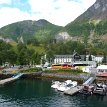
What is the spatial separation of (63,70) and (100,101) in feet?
217

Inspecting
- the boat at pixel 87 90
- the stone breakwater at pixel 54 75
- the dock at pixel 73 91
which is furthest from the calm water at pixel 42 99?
the stone breakwater at pixel 54 75

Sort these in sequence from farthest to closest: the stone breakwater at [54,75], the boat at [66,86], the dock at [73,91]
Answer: the stone breakwater at [54,75], the boat at [66,86], the dock at [73,91]

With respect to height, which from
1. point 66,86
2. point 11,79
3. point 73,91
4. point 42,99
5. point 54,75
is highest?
point 54,75

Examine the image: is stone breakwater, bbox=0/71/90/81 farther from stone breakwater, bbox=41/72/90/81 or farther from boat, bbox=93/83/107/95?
boat, bbox=93/83/107/95

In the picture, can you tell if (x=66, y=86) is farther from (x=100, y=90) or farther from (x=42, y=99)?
(x=42, y=99)

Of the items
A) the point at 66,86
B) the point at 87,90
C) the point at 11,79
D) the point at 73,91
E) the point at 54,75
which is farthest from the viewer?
the point at 54,75

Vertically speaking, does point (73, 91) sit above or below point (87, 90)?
below

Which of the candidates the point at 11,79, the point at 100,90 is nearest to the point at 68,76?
the point at 11,79

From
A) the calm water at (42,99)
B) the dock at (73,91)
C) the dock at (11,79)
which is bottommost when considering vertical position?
the calm water at (42,99)

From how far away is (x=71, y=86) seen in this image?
117 metres

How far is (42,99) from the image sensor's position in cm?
9700

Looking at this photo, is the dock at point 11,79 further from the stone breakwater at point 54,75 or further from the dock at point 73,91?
the dock at point 73,91

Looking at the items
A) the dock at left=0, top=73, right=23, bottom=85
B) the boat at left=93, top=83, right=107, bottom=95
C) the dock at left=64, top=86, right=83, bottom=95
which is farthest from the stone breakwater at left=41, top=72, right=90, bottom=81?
the boat at left=93, top=83, right=107, bottom=95

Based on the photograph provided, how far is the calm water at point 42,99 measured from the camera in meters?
89.2
